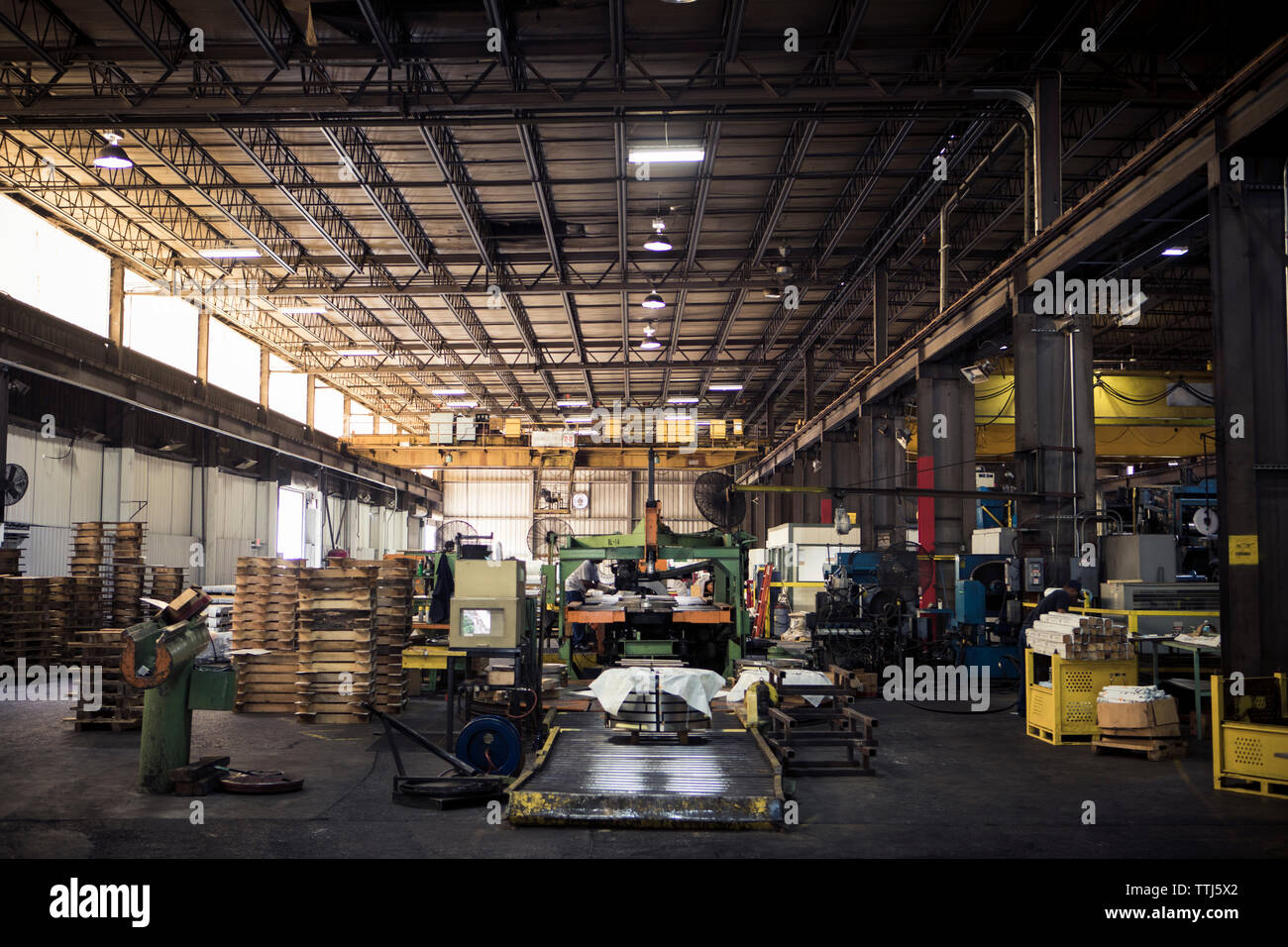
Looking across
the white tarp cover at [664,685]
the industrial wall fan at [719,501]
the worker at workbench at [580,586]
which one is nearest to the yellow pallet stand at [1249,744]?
the white tarp cover at [664,685]

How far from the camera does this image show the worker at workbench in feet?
45.0

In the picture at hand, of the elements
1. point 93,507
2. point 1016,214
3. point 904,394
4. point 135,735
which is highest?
Result: point 1016,214

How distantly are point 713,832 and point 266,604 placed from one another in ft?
25.8

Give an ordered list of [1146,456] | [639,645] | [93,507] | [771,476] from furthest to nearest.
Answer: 1. [771,476]
2. [1146,456]
3. [93,507]
4. [639,645]

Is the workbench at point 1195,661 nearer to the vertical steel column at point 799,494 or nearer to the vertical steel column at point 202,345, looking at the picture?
the vertical steel column at point 799,494

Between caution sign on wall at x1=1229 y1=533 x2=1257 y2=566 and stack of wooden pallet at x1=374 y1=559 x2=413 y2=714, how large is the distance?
849 centimetres

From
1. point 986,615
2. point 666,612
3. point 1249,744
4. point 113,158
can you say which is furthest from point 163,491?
point 1249,744

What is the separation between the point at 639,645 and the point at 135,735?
5.59 m

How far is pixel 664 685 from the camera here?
323 inches

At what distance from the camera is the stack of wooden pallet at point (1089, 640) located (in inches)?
373

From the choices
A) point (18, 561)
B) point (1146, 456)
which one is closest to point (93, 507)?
point (18, 561)

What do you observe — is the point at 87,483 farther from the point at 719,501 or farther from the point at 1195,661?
the point at 1195,661

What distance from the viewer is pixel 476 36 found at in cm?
1285
